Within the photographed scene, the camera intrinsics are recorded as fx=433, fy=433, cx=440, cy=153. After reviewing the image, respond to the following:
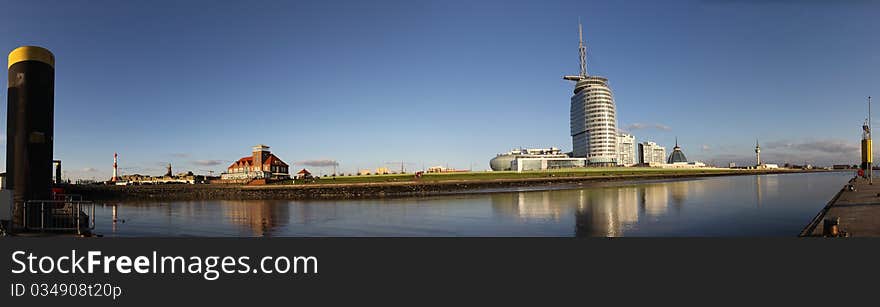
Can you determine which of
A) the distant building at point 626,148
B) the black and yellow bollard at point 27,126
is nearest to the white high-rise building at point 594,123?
the distant building at point 626,148

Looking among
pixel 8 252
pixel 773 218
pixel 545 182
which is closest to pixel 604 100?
pixel 545 182

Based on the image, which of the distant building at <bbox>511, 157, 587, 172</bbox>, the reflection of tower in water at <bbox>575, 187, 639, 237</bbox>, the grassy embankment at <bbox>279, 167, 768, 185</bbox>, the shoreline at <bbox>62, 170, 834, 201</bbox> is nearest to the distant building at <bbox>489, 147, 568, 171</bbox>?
the distant building at <bbox>511, 157, 587, 172</bbox>

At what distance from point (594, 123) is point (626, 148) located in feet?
104

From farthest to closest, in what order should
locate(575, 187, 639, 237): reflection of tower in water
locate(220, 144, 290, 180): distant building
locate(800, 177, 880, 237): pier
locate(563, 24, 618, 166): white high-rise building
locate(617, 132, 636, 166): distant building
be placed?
1. locate(617, 132, 636, 166): distant building
2. locate(563, 24, 618, 166): white high-rise building
3. locate(220, 144, 290, 180): distant building
4. locate(575, 187, 639, 237): reflection of tower in water
5. locate(800, 177, 880, 237): pier

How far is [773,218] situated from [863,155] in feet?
106

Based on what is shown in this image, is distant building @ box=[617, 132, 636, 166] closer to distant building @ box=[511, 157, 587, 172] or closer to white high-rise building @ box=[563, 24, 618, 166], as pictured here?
white high-rise building @ box=[563, 24, 618, 166]

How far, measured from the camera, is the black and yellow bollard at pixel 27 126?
457 inches

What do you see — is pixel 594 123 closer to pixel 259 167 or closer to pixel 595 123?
pixel 595 123

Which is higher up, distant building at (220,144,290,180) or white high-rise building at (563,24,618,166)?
white high-rise building at (563,24,618,166)

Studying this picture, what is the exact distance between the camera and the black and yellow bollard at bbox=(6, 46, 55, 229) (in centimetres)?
1160

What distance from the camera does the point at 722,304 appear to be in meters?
7.00

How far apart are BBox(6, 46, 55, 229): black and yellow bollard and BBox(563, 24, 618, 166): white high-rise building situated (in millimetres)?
142771

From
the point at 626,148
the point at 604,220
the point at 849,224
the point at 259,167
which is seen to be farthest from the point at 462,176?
the point at 626,148

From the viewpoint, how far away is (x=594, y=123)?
146000mm
